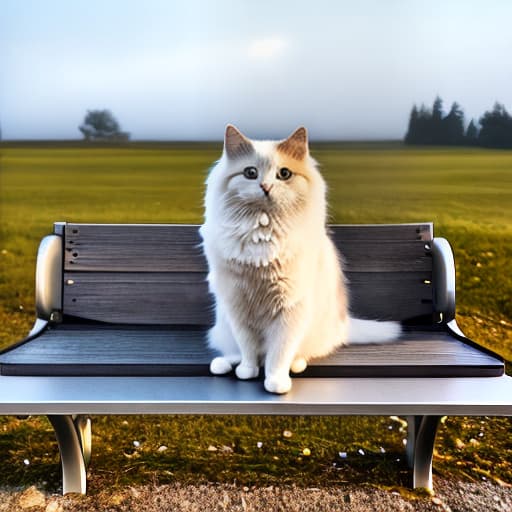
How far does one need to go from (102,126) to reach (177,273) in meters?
0.80

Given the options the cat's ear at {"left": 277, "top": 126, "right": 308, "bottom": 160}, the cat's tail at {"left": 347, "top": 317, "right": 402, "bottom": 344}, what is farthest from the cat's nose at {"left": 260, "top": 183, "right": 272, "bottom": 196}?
the cat's tail at {"left": 347, "top": 317, "right": 402, "bottom": 344}

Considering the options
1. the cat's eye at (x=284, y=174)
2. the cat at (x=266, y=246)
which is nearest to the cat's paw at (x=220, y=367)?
the cat at (x=266, y=246)

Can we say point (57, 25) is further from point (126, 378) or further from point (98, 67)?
point (126, 378)

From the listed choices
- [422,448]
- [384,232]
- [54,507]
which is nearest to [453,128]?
[384,232]

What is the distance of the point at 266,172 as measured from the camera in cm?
128

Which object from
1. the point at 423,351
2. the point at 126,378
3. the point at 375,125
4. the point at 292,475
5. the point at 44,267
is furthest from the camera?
the point at 375,125

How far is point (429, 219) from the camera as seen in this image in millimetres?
2217

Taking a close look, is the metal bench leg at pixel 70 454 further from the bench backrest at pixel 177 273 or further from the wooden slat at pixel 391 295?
the wooden slat at pixel 391 295

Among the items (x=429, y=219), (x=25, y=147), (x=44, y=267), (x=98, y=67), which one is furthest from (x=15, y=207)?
(x=429, y=219)

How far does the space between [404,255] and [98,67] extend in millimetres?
1440

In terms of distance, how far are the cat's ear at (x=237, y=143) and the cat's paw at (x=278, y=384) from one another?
1.80ft

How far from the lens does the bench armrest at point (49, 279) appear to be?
1678mm

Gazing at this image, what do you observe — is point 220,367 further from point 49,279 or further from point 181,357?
point 49,279

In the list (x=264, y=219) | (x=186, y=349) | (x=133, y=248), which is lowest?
(x=186, y=349)
